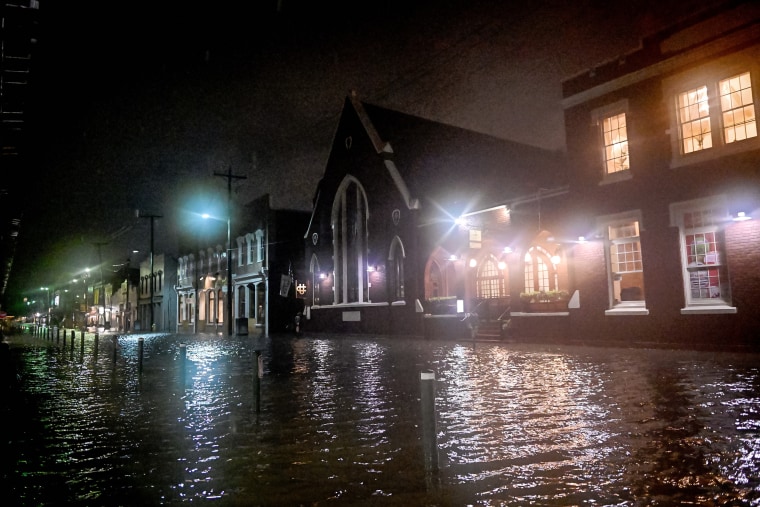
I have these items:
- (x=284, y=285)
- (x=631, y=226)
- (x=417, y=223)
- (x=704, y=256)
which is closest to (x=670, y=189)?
(x=631, y=226)

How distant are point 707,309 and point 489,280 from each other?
472 inches

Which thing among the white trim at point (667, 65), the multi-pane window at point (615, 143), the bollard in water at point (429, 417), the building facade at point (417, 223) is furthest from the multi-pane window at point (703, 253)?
the bollard in water at point (429, 417)

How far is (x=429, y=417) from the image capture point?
16.9ft

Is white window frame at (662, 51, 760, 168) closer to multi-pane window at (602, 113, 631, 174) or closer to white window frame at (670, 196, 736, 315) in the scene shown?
white window frame at (670, 196, 736, 315)

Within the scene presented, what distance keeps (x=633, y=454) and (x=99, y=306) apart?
97408mm

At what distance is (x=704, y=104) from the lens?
17547 millimetres

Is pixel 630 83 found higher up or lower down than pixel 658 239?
higher up

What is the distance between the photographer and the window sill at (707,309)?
16625mm

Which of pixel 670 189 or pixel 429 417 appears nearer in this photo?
pixel 429 417

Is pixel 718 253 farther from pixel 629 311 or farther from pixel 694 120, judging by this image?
pixel 694 120

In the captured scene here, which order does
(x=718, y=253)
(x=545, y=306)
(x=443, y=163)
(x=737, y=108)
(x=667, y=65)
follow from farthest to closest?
(x=443, y=163)
(x=545, y=306)
(x=667, y=65)
(x=718, y=253)
(x=737, y=108)

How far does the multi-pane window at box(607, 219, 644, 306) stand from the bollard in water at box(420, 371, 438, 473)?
16.6 meters

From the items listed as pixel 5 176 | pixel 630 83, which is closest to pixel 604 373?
pixel 630 83

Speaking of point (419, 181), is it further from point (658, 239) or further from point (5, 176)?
point (5, 176)
